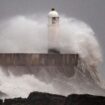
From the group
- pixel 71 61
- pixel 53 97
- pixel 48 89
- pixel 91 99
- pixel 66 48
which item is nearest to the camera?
pixel 91 99

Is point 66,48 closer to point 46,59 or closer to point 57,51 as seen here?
point 57,51

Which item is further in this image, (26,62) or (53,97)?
(26,62)

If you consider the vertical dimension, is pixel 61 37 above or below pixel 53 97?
above

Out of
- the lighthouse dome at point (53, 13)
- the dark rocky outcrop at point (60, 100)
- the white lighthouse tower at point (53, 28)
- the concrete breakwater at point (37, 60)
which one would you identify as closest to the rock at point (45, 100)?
the dark rocky outcrop at point (60, 100)

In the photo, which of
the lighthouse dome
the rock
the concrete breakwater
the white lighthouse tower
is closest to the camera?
the rock

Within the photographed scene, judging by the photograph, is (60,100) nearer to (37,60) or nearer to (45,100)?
(45,100)

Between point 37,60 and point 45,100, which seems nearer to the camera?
point 45,100

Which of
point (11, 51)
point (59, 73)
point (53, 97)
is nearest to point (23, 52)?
point (11, 51)

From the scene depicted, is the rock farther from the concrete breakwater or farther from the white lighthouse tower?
the white lighthouse tower

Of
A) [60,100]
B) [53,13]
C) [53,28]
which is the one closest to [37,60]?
[53,28]

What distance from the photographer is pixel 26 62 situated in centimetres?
4409

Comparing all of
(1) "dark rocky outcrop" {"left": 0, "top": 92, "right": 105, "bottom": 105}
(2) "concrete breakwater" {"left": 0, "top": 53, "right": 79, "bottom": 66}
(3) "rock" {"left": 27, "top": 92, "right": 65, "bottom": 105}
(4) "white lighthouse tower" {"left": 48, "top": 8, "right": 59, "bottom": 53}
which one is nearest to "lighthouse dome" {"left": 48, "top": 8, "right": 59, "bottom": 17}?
(4) "white lighthouse tower" {"left": 48, "top": 8, "right": 59, "bottom": 53}

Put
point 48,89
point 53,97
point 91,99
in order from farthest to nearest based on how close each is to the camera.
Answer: point 48,89, point 53,97, point 91,99

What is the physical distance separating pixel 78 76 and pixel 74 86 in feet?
7.57
